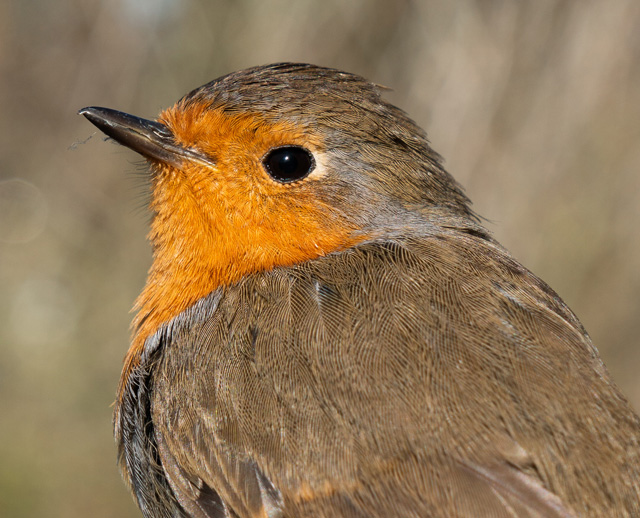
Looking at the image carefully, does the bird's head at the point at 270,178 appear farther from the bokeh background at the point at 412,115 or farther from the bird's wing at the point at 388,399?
the bokeh background at the point at 412,115

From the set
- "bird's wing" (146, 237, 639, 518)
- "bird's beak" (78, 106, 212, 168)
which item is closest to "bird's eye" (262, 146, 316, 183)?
"bird's beak" (78, 106, 212, 168)

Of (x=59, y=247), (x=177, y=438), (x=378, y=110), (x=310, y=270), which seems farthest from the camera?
(x=59, y=247)

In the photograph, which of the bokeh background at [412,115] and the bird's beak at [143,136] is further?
the bokeh background at [412,115]

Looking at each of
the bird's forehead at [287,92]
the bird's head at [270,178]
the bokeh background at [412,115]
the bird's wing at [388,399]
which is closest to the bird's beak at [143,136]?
the bird's head at [270,178]

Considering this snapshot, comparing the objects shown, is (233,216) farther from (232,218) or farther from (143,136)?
(143,136)

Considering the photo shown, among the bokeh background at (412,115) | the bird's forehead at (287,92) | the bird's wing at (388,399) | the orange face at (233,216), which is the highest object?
the bokeh background at (412,115)

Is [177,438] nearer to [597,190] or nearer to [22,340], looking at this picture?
[22,340]

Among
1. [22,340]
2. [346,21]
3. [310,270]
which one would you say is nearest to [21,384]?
[22,340]
